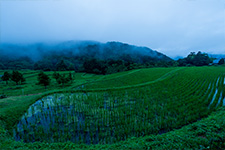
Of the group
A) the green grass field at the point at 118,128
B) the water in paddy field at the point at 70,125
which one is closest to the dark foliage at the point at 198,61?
the green grass field at the point at 118,128

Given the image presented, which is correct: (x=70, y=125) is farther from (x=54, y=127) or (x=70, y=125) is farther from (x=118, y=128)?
(x=118, y=128)

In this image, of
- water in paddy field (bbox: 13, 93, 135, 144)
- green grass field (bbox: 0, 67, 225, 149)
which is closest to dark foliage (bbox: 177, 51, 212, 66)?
green grass field (bbox: 0, 67, 225, 149)

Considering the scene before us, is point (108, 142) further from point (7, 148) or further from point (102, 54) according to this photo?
point (102, 54)

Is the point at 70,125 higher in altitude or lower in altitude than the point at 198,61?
lower

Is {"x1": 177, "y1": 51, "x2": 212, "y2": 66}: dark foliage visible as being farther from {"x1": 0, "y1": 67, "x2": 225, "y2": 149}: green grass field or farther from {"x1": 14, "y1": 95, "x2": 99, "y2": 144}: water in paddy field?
{"x1": 14, "y1": 95, "x2": 99, "y2": 144}: water in paddy field

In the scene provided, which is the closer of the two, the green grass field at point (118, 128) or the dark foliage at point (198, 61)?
the green grass field at point (118, 128)

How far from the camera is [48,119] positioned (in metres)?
7.63

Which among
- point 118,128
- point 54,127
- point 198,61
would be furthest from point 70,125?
point 198,61

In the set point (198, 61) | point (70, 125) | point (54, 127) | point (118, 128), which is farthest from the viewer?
point (198, 61)

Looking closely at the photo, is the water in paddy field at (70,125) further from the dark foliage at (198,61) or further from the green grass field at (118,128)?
the dark foliage at (198,61)

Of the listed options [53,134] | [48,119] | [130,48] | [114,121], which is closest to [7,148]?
[53,134]

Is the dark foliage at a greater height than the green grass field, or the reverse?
Result: the dark foliage

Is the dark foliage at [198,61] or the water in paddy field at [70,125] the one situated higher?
the dark foliage at [198,61]

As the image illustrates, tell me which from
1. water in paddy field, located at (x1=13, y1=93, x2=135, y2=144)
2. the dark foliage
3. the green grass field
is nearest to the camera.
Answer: the green grass field
